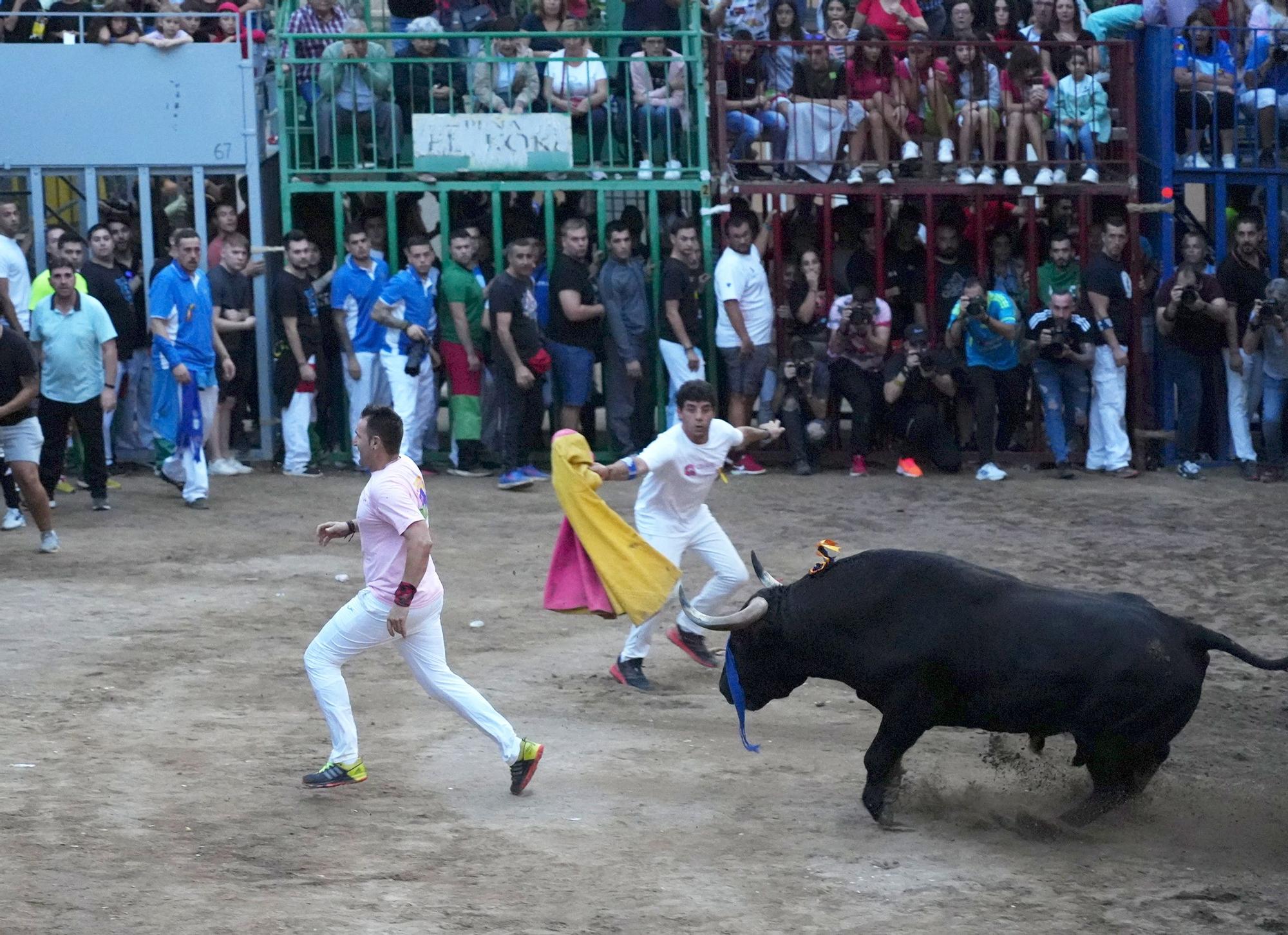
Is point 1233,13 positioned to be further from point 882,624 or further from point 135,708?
point 135,708

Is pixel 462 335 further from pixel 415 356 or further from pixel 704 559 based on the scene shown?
pixel 704 559

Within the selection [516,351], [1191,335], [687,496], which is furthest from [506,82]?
[687,496]

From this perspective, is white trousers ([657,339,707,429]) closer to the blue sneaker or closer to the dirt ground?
the blue sneaker

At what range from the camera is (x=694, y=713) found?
366 inches

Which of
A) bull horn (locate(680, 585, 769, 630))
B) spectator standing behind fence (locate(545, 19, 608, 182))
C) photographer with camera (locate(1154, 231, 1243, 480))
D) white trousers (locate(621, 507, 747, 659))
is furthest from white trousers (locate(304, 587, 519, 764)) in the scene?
photographer with camera (locate(1154, 231, 1243, 480))

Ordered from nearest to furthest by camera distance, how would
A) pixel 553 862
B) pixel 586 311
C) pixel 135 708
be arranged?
pixel 553 862 < pixel 135 708 < pixel 586 311

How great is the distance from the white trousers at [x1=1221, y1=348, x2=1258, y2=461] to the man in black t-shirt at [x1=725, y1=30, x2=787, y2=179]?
14.3ft

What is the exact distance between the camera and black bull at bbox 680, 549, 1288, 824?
23.3ft

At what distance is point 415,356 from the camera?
1510cm

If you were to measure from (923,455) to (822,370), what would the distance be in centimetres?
129

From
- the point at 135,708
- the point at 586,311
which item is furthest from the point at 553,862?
the point at 586,311

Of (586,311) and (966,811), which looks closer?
(966,811)

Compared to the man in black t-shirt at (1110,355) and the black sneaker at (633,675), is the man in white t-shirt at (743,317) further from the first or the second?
the black sneaker at (633,675)

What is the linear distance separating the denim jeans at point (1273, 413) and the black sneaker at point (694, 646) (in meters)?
7.41
